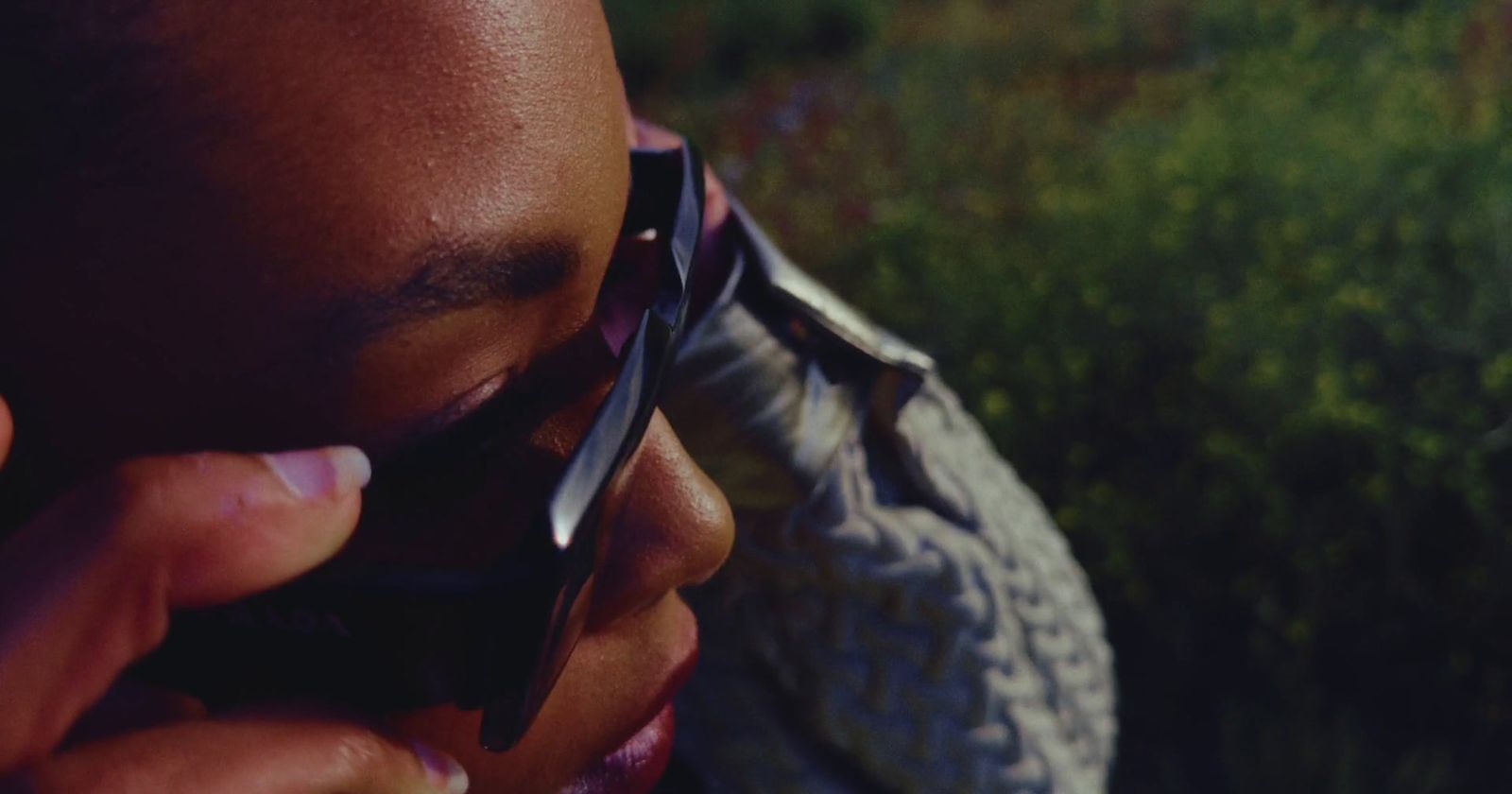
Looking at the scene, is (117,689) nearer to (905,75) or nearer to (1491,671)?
(1491,671)

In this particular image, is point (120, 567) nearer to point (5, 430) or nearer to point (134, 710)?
point (5, 430)

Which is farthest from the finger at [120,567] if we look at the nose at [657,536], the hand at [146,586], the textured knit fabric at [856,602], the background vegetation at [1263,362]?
the background vegetation at [1263,362]

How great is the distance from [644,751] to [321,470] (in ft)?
1.27

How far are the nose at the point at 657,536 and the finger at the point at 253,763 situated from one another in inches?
5.9

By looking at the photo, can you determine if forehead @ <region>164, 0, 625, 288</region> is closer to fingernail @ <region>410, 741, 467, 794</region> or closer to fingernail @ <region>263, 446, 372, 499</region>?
fingernail @ <region>263, 446, 372, 499</region>

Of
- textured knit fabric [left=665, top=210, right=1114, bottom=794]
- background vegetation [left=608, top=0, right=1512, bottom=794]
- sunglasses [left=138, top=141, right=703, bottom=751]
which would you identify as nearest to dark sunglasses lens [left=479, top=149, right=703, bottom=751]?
sunglasses [left=138, top=141, right=703, bottom=751]

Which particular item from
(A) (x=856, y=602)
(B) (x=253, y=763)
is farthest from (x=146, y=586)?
(A) (x=856, y=602)

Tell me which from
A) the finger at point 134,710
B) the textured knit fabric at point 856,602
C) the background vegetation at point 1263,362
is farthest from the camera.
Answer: the background vegetation at point 1263,362

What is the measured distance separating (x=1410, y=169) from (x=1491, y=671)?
1146 millimetres

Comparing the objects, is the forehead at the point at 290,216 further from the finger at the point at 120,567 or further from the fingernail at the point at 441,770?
the fingernail at the point at 441,770

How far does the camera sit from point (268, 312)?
0.74 m

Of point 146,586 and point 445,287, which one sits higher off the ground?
point 445,287

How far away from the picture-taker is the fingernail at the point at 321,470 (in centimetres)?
74

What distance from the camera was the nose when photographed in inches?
36.2
